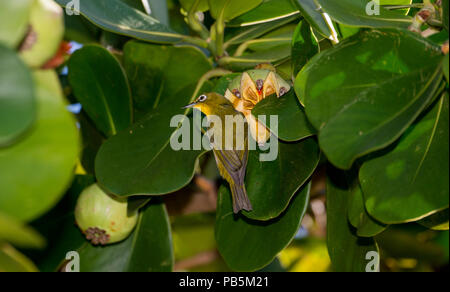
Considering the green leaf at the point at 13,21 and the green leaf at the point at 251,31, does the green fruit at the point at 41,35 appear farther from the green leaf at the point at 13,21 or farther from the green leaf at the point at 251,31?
the green leaf at the point at 251,31

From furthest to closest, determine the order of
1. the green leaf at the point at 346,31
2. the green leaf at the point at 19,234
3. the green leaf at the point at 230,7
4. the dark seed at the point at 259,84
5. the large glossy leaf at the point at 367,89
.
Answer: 1. the green leaf at the point at 230,7
2. the green leaf at the point at 346,31
3. the dark seed at the point at 259,84
4. the large glossy leaf at the point at 367,89
5. the green leaf at the point at 19,234

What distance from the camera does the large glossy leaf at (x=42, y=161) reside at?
0.62 m

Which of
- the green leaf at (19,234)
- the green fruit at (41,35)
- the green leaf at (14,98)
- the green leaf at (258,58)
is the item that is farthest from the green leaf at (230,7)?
the green leaf at (19,234)

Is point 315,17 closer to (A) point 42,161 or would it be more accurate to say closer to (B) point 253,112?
(B) point 253,112

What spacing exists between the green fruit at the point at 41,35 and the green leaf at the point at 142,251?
95cm

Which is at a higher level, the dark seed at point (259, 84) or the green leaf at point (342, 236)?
the dark seed at point (259, 84)

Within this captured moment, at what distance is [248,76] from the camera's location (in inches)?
46.4

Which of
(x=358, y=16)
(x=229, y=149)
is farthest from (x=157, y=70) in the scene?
(x=358, y=16)

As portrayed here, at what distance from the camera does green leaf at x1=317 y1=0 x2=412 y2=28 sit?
1.06 m

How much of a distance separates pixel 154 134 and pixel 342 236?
0.51m

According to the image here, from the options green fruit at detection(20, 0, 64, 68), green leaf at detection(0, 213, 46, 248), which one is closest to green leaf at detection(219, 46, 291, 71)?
green fruit at detection(20, 0, 64, 68)

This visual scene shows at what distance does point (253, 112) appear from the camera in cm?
112

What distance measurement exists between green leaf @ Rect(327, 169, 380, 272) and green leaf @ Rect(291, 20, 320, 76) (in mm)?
297

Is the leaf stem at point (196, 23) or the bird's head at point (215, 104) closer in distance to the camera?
the bird's head at point (215, 104)
